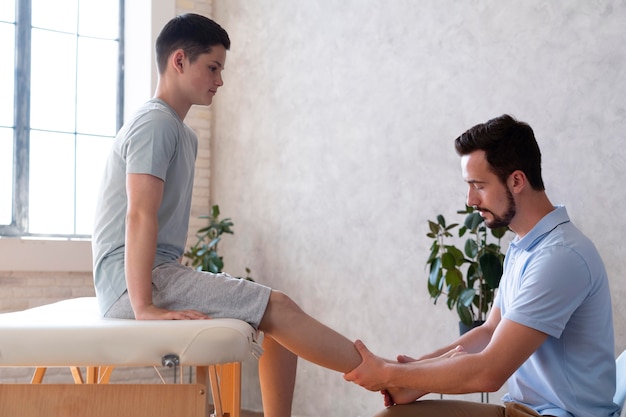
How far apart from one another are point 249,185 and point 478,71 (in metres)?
1.72

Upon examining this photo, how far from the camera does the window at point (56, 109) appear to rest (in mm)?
4898

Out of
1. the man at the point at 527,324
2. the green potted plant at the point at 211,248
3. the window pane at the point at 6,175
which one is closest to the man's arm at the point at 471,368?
the man at the point at 527,324

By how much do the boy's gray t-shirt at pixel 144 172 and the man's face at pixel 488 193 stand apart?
770 millimetres

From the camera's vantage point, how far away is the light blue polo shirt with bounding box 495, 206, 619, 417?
1852 mm

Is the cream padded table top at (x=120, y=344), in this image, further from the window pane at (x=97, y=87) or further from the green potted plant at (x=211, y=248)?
the window pane at (x=97, y=87)

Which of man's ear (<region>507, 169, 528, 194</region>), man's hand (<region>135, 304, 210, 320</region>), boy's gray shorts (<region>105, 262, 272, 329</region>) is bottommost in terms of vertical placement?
man's hand (<region>135, 304, 210, 320</region>)

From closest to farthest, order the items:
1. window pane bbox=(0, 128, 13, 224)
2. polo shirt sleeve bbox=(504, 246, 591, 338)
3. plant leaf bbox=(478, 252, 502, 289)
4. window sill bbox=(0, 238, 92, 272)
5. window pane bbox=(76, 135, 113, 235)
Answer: polo shirt sleeve bbox=(504, 246, 591, 338), plant leaf bbox=(478, 252, 502, 289), window sill bbox=(0, 238, 92, 272), window pane bbox=(0, 128, 13, 224), window pane bbox=(76, 135, 113, 235)

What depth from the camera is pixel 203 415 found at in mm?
1966

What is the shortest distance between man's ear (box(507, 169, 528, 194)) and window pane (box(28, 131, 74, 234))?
11.8 ft

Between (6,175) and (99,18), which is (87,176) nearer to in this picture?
(6,175)

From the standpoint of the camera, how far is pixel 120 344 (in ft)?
6.21

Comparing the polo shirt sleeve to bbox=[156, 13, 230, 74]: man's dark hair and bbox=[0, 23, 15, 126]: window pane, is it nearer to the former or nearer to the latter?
bbox=[156, 13, 230, 74]: man's dark hair

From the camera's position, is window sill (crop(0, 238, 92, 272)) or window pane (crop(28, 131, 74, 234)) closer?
window sill (crop(0, 238, 92, 272))

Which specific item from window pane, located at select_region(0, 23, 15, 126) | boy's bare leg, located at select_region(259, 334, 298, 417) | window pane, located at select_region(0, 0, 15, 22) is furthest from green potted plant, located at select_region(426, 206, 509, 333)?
window pane, located at select_region(0, 0, 15, 22)
